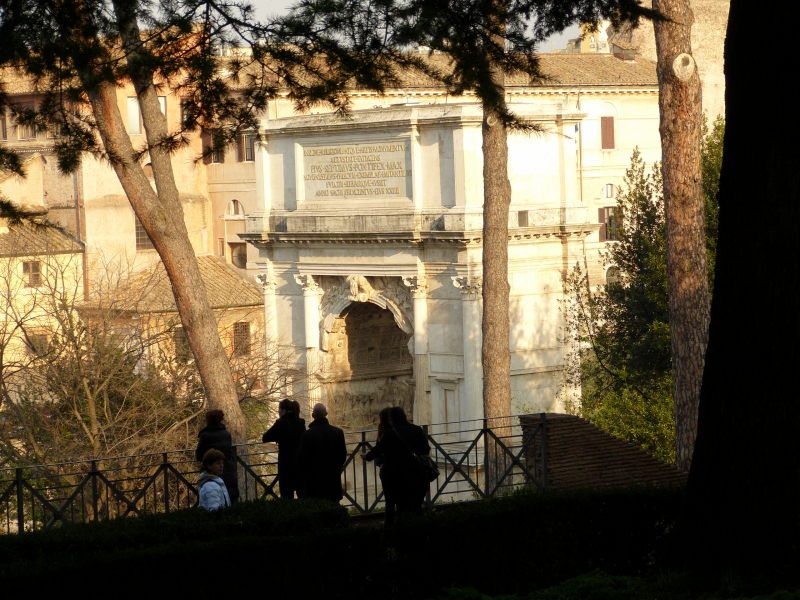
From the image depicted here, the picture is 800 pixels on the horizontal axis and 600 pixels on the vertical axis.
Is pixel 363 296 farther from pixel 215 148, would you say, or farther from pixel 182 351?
pixel 215 148

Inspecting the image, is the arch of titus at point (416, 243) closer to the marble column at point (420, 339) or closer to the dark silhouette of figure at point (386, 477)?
the marble column at point (420, 339)

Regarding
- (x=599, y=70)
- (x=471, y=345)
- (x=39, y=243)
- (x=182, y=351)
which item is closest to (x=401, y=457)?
(x=182, y=351)

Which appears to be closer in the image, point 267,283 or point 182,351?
point 182,351

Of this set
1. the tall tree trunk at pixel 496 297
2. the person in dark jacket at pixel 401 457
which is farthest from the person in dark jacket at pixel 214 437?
the tall tree trunk at pixel 496 297

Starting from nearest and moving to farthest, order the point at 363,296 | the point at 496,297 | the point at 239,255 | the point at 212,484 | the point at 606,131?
the point at 212,484 → the point at 496,297 → the point at 363,296 → the point at 606,131 → the point at 239,255

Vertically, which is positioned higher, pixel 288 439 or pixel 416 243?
pixel 416 243

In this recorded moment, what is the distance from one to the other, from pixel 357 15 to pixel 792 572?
608 centimetres

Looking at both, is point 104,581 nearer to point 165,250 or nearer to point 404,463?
point 404,463

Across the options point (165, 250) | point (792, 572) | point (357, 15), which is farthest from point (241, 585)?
point (165, 250)

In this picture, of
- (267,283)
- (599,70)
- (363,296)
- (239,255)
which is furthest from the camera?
(239,255)

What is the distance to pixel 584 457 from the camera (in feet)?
44.8

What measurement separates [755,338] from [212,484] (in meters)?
3.84

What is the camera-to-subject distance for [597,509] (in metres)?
9.36

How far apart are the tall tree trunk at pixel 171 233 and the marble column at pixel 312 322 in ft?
50.2
